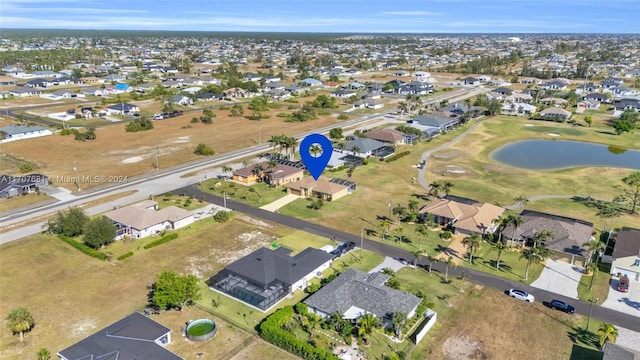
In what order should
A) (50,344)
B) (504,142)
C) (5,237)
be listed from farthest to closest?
(504,142) < (5,237) < (50,344)

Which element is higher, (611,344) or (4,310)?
(611,344)

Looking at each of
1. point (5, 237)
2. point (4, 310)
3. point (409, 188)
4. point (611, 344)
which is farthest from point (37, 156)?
point (611, 344)

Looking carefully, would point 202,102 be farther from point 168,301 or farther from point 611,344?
point 611,344

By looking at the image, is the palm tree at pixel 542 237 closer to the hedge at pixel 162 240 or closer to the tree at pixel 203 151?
the hedge at pixel 162 240

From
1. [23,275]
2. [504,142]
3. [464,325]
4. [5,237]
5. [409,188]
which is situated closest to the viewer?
[464,325]

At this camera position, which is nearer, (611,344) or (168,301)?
(611,344)

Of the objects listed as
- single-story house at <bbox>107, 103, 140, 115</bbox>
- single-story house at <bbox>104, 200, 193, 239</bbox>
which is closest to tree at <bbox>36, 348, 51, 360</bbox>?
single-story house at <bbox>104, 200, 193, 239</bbox>

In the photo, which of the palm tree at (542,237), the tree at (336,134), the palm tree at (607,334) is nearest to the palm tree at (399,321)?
the palm tree at (607,334)
